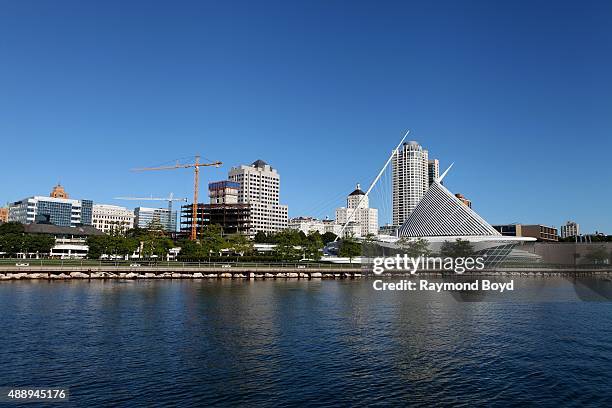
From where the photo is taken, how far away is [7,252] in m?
141

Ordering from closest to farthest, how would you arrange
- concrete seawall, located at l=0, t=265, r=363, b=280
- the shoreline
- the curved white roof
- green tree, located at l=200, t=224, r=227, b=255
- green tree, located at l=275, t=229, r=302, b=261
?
concrete seawall, located at l=0, t=265, r=363, b=280 → the shoreline → green tree, located at l=275, t=229, r=302, b=261 → green tree, located at l=200, t=224, r=227, b=255 → the curved white roof

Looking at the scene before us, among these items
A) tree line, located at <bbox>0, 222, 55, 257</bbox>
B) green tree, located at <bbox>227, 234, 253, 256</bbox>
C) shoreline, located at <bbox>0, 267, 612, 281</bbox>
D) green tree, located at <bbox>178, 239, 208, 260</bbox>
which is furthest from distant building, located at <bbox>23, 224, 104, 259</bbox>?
shoreline, located at <bbox>0, 267, 612, 281</bbox>

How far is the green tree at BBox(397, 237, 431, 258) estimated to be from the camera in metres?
139

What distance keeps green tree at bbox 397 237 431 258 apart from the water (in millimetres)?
77325

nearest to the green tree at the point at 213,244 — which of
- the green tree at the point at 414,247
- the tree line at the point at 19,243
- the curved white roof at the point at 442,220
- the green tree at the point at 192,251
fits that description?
the green tree at the point at 192,251

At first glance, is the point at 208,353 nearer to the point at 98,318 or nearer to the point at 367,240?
the point at 98,318

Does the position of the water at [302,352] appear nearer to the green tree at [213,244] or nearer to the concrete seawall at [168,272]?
the concrete seawall at [168,272]

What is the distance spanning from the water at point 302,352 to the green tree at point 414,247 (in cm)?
7732

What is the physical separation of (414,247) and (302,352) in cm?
10929

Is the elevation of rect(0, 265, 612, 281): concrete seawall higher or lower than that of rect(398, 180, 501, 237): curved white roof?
lower

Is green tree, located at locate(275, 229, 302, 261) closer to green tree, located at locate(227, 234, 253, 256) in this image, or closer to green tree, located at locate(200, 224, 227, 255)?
green tree, located at locate(227, 234, 253, 256)

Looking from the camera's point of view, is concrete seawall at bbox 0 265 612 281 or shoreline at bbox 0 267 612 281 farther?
shoreline at bbox 0 267 612 281

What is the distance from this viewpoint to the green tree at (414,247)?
138750 mm

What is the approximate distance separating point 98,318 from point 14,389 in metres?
21.7
